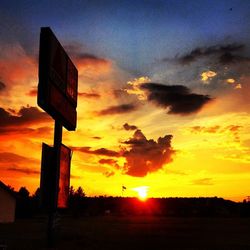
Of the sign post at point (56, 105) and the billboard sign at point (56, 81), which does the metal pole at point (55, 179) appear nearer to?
the sign post at point (56, 105)

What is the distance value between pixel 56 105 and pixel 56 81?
1275 millimetres

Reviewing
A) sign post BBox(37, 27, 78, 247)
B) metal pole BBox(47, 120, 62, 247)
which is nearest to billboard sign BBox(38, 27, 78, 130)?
sign post BBox(37, 27, 78, 247)

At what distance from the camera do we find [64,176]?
30.2 meters

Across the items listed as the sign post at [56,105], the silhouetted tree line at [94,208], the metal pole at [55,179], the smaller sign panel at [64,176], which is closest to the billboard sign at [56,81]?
the sign post at [56,105]

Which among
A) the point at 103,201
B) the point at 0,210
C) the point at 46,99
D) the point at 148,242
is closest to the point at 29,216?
the point at 0,210

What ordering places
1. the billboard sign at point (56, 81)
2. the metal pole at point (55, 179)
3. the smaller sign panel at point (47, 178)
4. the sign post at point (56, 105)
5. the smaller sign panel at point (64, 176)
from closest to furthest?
the billboard sign at point (56, 81) → the sign post at point (56, 105) → the smaller sign panel at point (47, 178) → the metal pole at point (55, 179) → the smaller sign panel at point (64, 176)

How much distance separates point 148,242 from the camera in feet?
105

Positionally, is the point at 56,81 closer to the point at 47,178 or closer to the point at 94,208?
the point at 47,178

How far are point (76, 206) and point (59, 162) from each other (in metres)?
77.2

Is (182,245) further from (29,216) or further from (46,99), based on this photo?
(29,216)

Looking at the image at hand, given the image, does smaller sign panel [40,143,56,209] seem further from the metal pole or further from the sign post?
Result: the metal pole

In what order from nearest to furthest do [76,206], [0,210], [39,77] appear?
[39,77]
[0,210]
[76,206]

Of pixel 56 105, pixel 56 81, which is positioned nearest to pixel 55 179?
pixel 56 105

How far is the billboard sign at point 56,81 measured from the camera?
24297mm
